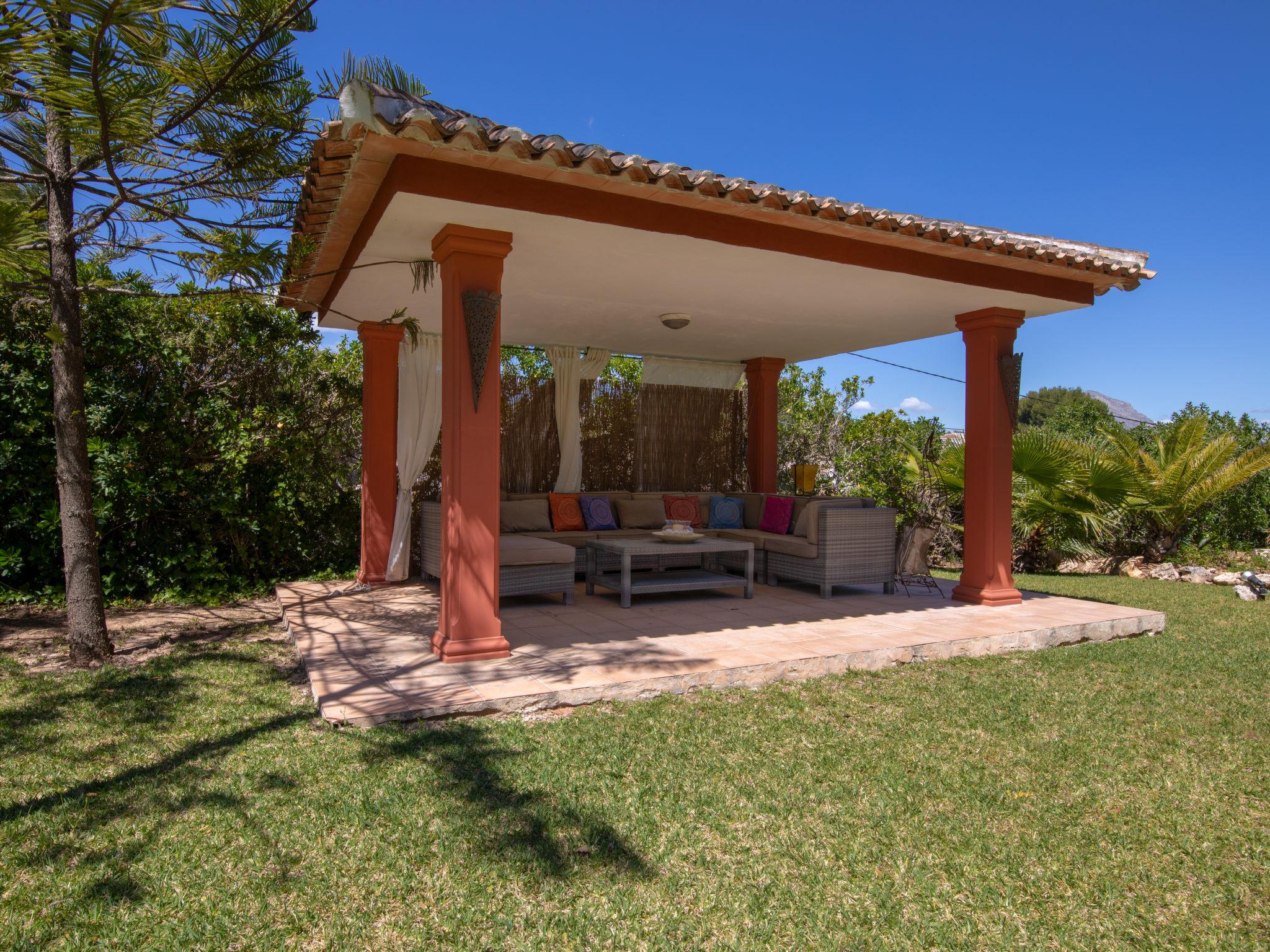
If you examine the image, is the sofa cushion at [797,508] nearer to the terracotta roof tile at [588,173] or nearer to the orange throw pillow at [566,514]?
the orange throw pillow at [566,514]

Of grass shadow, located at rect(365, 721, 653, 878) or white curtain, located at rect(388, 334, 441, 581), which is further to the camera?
white curtain, located at rect(388, 334, 441, 581)

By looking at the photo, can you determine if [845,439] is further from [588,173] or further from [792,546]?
[588,173]

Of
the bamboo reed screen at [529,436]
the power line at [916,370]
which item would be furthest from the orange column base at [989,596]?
the bamboo reed screen at [529,436]

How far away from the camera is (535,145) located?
399cm

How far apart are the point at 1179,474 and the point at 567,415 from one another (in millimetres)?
8168

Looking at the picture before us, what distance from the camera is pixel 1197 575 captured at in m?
10.2

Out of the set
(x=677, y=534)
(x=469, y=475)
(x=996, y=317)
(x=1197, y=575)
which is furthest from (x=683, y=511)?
(x=1197, y=575)

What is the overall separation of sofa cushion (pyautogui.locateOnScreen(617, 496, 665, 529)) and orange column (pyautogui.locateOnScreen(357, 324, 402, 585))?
8.55 ft

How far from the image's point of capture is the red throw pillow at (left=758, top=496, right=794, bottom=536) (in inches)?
340

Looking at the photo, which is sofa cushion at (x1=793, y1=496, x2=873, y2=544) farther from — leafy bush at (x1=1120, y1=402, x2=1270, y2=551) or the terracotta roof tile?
leafy bush at (x1=1120, y1=402, x2=1270, y2=551)

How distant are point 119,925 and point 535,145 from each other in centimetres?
360

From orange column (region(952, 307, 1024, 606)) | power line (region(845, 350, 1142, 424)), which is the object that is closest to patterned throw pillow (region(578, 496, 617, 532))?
power line (region(845, 350, 1142, 424))

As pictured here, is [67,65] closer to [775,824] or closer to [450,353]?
[450,353]

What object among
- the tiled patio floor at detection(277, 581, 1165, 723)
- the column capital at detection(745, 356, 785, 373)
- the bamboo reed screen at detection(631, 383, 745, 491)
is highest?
the column capital at detection(745, 356, 785, 373)
